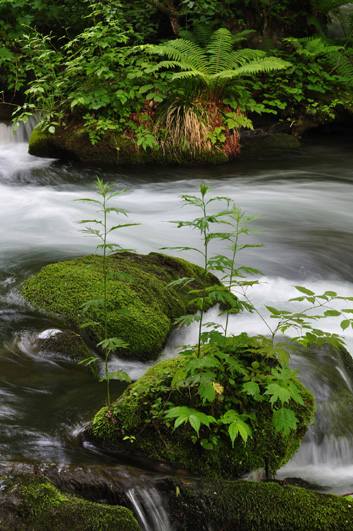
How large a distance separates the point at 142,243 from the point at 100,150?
3.33m

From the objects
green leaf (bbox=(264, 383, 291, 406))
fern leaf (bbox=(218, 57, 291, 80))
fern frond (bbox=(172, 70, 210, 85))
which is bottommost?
green leaf (bbox=(264, 383, 291, 406))

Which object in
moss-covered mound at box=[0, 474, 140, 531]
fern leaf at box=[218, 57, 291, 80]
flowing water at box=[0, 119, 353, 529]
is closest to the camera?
moss-covered mound at box=[0, 474, 140, 531]

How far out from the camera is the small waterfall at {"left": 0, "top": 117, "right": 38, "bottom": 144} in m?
9.41

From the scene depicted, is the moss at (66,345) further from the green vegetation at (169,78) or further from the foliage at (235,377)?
the green vegetation at (169,78)

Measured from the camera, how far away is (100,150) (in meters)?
8.51

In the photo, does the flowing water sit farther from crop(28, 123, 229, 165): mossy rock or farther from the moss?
crop(28, 123, 229, 165): mossy rock

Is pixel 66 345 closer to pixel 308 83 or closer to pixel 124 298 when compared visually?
pixel 124 298

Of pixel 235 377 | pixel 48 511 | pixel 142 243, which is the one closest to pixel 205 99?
pixel 142 243

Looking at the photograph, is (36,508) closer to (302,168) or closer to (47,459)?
(47,459)

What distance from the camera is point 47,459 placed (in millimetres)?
2250

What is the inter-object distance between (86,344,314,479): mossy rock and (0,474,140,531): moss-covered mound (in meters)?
0.40

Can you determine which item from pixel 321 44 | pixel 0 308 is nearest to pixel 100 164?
pixel 321 44

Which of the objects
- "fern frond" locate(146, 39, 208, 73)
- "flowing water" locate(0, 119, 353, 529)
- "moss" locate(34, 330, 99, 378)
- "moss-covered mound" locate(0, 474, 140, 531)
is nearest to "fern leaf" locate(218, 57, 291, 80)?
"fern frond" locate(146, 39, 208, 73)

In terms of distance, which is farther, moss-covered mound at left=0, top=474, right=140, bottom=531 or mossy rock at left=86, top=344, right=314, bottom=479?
mossy rock at left=86, top=344, right=314, bottom=479
